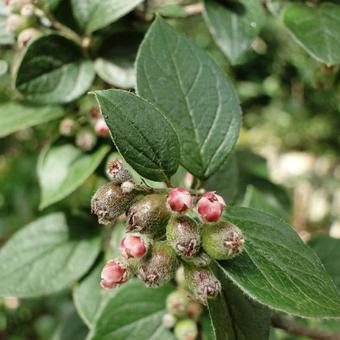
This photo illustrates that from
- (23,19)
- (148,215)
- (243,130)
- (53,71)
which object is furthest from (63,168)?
(243,130)

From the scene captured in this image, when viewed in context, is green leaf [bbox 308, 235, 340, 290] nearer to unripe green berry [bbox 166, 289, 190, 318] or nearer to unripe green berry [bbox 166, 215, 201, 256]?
unripe green berry [bbox 166, 289, 190, 318]

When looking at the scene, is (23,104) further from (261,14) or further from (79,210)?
(261,14)

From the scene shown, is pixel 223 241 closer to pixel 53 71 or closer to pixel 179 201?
pixel 179 201

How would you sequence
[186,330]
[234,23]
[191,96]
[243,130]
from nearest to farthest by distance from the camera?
[191,96], [186,330], [234,23], [243,130]

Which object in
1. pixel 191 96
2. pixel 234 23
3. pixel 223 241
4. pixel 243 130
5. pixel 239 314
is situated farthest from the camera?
pixel 243 130

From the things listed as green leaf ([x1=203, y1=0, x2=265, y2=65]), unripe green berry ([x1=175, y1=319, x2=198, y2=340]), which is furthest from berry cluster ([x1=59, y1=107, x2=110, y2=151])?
unripe green berry ([x1=175, y1=319, x2=198, y2=340])

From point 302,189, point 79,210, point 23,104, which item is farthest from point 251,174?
point 302,189
